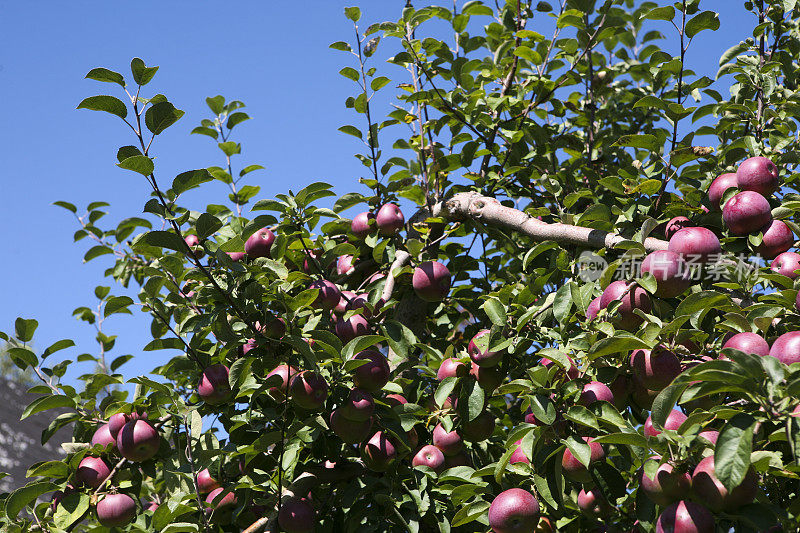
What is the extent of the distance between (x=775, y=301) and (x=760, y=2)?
1.41 m

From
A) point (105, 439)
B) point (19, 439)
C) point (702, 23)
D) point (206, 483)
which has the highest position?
point (19, 439)

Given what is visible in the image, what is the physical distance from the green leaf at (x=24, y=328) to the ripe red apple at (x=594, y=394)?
6.17 ft

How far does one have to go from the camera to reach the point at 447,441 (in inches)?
79.7

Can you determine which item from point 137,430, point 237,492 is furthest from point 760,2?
point 137,430

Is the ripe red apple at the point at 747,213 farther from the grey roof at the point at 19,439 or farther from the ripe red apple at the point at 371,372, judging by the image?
the grey roof at the point at 19,439

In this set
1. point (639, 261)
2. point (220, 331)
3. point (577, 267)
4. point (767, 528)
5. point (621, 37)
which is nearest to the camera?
point (767, 528)

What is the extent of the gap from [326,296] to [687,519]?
4.26 feet

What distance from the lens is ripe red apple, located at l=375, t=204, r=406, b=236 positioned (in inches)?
98.5

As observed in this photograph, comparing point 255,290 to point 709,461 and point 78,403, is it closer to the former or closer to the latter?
point 78,403

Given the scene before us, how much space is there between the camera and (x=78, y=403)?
227cm

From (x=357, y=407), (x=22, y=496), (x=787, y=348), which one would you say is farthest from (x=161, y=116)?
(x=787, y=348)

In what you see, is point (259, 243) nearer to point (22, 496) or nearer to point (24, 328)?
point (24, 328)

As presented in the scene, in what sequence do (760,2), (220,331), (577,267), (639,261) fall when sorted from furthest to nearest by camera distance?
(760,2), (577,267), (220,331), (639,261)

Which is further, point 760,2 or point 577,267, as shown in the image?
point 760,2
